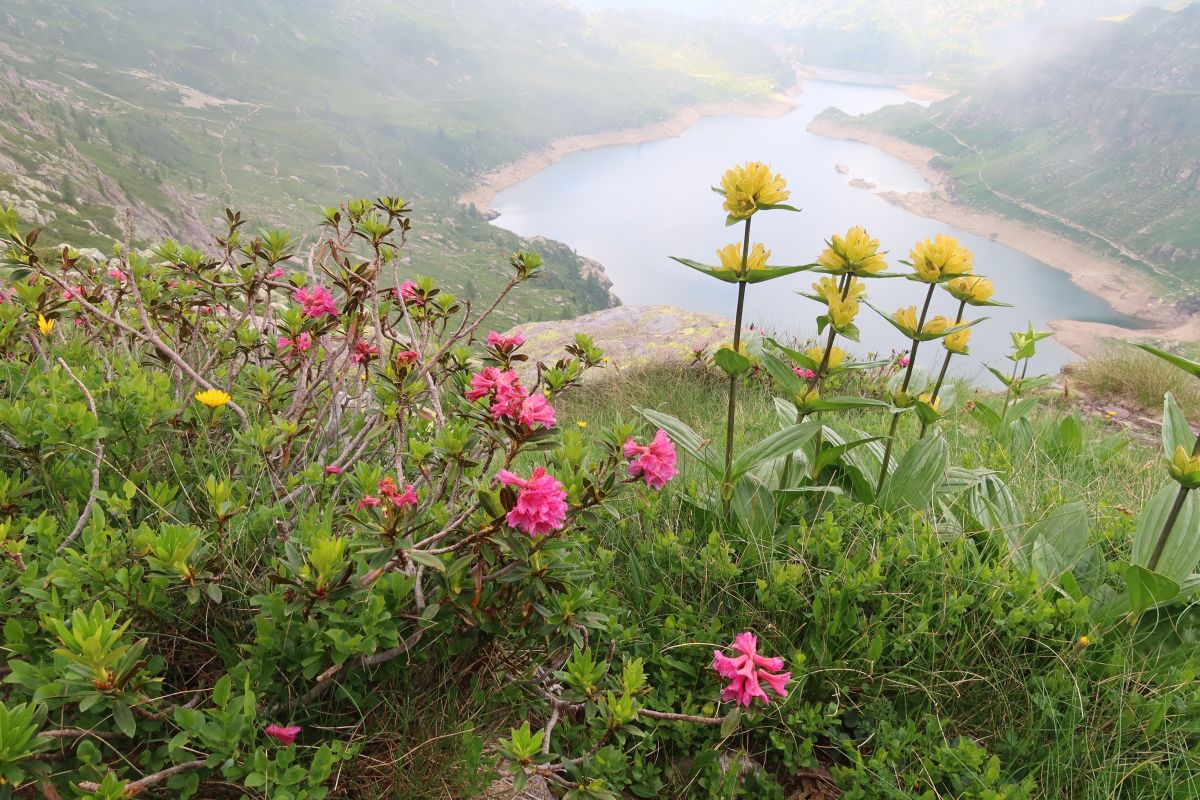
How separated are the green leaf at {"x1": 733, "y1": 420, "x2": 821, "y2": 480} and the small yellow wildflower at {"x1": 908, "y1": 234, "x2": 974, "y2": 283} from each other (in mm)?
646

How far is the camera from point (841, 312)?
207 cm

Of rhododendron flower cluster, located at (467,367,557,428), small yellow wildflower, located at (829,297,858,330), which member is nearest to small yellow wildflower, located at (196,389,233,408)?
rhododendron flower cluster, located at (467,367,557,428)

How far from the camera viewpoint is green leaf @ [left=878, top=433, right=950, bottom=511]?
7.78 ft

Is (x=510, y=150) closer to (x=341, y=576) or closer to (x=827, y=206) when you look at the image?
(x=827, y=206)

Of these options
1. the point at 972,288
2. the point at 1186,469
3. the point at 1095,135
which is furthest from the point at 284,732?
the point at 1095,135

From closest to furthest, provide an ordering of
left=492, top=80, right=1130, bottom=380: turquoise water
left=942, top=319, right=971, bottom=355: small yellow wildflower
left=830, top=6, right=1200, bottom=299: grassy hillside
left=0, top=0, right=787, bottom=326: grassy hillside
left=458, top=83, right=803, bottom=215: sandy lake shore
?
left=942, top=319, right=971, bottom=355: small yellow wildflower
left=492, top=80, right=1130, bottom=380: turquoise water
left=0, top=0, right=787, bottom=326: grassy hillside
left=830, top=6, right=1200, bottom=299: grassy hillside
left=458, top=83, right=803, bottom=215: sandy lake shore

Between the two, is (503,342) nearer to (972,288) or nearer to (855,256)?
(855,256)

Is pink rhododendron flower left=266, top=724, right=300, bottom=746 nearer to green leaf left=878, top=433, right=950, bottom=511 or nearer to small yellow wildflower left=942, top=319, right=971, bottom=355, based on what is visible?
green leaf left=878, top=433, right=950, bottom=511

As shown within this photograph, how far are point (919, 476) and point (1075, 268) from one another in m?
94.0

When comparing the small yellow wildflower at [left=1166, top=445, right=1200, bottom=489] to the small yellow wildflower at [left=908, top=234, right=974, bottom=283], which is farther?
the small yellow wildflower at [left=908, top=234, right=974, bottom=283]

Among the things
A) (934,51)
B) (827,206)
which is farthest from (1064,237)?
(934,51)

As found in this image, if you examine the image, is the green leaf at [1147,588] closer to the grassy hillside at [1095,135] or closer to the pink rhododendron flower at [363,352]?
the pink rhododendron flower at [363,352]

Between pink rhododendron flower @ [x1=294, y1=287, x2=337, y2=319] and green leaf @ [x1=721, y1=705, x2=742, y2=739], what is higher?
pink rhododendron flower @ [x1=294, y1=287, x2=337, y2=319]

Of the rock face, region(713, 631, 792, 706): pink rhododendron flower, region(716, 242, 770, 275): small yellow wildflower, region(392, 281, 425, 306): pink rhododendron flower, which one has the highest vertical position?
region(716, 242, 770, 275): small yellow wildflower
